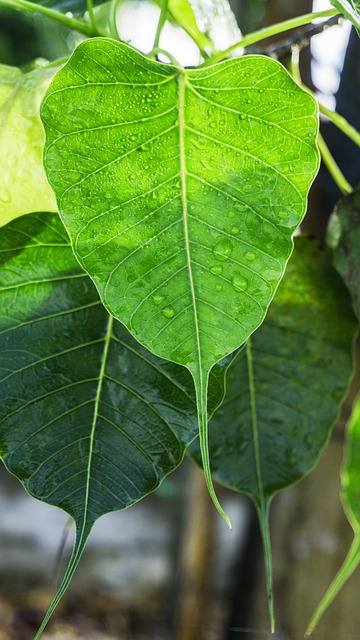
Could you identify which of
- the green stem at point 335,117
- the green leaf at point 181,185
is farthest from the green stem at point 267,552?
the green stem at point 335,117

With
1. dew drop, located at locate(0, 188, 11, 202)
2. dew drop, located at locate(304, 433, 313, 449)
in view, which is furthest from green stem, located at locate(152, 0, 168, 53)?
dew drop, located at locate(304, 433, 313, 449)

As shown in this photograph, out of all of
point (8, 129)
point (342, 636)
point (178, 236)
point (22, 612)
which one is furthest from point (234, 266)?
point (22, 612)

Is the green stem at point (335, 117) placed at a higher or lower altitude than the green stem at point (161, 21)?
lower

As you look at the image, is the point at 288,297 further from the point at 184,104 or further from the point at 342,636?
the point at 342,636

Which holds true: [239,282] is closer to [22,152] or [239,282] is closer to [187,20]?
[22,152]

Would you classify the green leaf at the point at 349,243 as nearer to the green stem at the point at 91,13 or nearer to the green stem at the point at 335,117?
the green stem at the point at 335,117

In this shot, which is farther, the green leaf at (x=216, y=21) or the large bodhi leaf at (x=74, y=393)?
the green leaf at (x=216, y=21)

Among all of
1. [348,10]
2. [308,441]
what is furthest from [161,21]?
[308,441]
